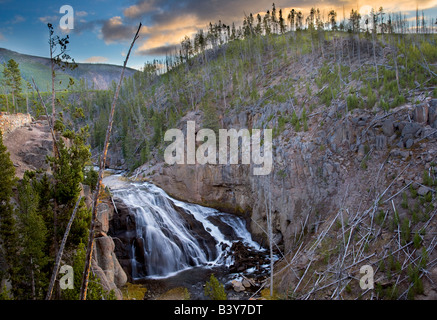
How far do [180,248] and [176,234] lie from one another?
1.58 m

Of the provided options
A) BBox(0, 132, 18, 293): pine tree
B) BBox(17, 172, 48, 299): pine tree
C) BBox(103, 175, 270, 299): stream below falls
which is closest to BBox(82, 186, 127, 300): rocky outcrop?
BBox(103, 175, 270, 299): stream below falls

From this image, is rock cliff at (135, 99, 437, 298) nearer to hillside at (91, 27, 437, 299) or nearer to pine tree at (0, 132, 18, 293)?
hillside at (91, 27, 437, 299)

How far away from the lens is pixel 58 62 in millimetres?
14367

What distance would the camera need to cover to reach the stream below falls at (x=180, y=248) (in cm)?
1959

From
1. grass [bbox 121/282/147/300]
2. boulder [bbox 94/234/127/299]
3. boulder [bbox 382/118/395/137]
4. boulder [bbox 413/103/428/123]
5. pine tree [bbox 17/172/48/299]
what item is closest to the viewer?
pine tree [bbox 17/172/48/299]

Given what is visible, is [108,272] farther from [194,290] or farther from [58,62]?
[58,62]

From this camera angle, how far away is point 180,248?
22891 mm

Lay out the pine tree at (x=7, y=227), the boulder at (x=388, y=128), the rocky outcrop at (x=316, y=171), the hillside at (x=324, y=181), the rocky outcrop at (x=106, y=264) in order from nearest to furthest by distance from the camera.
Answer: the pine tree at (x=7, y=227) → the hillside at (x=324, y=181) → the rocky outcrop at (x=106, y=264) → the rocky outcrop at (x=316, y=171) → the boulder at (x=388, y=128)

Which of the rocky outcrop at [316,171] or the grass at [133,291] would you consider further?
the rocky outcrop at [316,171]

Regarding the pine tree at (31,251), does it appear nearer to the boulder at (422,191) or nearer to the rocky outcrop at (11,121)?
the rocky outcrop at (11,121)

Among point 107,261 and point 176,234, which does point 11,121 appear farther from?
point 176,234

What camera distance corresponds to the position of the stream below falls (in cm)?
1959

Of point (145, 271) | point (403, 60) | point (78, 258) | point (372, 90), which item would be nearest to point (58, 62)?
point (78, 258)

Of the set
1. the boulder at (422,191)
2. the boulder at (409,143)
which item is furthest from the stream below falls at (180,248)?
the boulder at (409,143)
